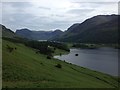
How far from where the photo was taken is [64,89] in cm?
3475

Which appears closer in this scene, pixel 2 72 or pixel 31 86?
pixel 31 86

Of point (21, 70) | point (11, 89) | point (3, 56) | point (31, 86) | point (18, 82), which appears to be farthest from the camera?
point (3, 56)

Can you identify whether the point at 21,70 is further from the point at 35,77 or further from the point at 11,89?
the point at 11,89

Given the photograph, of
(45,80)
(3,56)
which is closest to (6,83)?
(45,80)

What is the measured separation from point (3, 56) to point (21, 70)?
8.71 meters

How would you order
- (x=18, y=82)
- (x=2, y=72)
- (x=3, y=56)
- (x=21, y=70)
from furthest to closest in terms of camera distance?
(x=3, y=56), (x=21, y=70), (x=2, y=72), (x=18, y=82)

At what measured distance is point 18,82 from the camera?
3575 centimetres

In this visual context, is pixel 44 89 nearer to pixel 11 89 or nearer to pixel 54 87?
pixel 54 87

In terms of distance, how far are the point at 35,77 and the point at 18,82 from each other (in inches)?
210

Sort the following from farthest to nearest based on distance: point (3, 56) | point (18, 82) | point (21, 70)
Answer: point (3, 56) < point (21, 70) < point (18, 82)

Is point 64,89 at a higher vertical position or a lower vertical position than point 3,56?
lower

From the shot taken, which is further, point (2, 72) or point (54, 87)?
point (2, 72)

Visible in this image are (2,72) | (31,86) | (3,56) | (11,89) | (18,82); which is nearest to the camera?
(11,89)

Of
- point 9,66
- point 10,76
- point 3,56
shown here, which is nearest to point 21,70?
point 9,66
